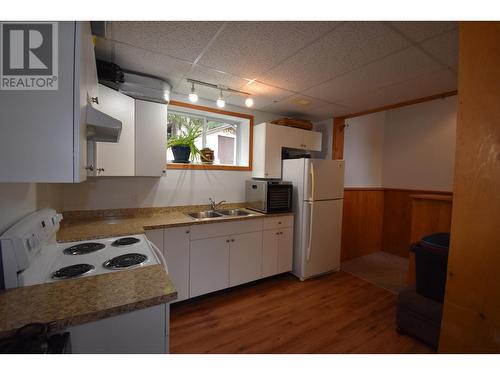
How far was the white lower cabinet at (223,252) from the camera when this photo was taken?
2113 mm

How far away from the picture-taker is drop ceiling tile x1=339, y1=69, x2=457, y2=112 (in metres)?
2.05

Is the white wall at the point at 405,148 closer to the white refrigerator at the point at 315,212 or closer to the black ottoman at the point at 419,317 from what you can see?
the white refrigerator at the point at 315,212

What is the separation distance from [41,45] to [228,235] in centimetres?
196

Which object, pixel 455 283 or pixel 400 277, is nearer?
pixel 455 283

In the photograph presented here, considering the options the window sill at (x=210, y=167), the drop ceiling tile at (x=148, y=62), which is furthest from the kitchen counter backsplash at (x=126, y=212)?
the drop ceiling tile at (x=148, y=62)

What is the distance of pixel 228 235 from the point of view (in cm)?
238

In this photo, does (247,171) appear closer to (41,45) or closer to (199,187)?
(199,187)

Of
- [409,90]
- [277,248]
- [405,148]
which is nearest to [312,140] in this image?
[409,90]

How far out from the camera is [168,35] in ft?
4.86

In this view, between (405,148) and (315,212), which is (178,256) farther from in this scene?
(405,148)

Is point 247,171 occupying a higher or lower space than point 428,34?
lower

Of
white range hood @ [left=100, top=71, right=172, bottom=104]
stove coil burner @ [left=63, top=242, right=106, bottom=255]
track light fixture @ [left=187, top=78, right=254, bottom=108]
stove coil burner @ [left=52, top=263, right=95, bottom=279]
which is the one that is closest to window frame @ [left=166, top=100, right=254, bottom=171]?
track light fixture @ [left=187, top=78, right=254, bottom=108]

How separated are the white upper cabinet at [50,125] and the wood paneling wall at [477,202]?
5.49 feet
